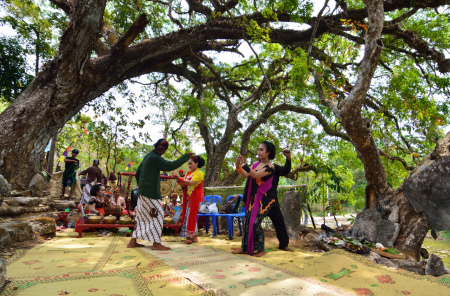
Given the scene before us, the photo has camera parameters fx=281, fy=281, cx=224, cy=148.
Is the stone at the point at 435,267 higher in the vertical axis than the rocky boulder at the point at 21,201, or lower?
lower

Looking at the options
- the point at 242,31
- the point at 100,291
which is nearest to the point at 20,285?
the point at 100,291

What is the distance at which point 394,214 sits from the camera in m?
5.28

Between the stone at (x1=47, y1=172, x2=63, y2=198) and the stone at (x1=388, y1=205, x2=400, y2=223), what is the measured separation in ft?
32.0

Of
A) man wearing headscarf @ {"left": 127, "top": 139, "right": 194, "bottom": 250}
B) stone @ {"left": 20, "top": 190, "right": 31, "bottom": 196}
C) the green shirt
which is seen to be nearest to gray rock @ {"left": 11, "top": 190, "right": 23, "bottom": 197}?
stone @ {"left": 20, "top": 190, "right": 31, "bottom": 196}

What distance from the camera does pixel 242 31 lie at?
825 centimetres

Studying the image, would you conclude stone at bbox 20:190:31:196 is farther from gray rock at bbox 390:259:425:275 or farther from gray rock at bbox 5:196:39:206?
gray rock at bbox 390:259:425:275

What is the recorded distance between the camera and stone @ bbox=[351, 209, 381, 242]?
5.27 m

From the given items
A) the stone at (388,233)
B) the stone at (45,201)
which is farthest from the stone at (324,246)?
the stone at (45,201)

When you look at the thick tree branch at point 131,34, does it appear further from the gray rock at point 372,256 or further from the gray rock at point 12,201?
the gray rock at point 372,256

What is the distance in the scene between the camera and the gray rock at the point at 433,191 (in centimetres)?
447

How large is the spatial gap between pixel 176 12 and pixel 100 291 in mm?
9946

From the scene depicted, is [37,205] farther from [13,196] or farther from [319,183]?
[319,183]

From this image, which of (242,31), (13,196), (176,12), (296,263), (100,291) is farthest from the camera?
(176,12)

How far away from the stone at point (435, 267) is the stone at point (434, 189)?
1175mm
